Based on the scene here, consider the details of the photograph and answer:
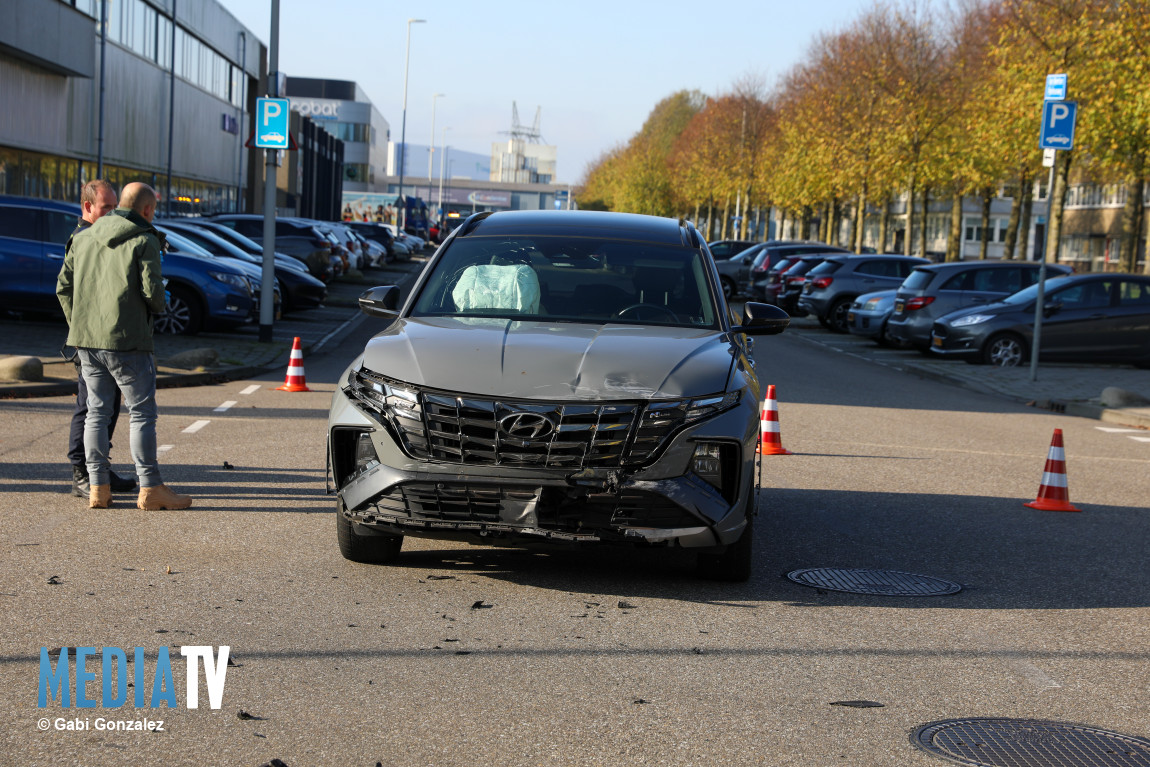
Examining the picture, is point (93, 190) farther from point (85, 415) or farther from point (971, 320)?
point (971, 320)

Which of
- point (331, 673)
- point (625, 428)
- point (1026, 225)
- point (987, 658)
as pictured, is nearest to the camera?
point (331, 673)

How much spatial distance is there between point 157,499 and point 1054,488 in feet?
19.0

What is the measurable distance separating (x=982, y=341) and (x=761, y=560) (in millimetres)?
15289

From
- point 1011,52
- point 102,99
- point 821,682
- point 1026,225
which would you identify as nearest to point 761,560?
point 821,682

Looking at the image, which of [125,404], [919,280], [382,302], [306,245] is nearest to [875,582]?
[382,302]

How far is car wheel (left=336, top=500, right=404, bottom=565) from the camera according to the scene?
6223 millimetres

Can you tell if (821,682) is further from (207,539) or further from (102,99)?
(102,99)

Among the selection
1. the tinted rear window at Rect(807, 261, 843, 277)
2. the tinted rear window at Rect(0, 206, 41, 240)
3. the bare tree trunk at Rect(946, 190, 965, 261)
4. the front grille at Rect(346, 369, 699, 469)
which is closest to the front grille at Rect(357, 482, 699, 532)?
the front grille at Rect(346, 369, 699, 469)

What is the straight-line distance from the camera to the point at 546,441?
5.54m

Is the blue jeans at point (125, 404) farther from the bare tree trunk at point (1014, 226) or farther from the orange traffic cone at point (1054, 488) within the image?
the bare tree trunk at point (1014, 226)

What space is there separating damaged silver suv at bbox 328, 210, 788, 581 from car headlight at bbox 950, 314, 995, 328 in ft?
51.8

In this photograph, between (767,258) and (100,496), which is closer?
(100,496)

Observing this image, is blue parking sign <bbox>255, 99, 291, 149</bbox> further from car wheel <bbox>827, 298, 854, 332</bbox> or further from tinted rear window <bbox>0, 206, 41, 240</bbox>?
car wheel <bbox>827, 298, 854, 332</bbox>

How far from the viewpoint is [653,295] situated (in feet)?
23.2
